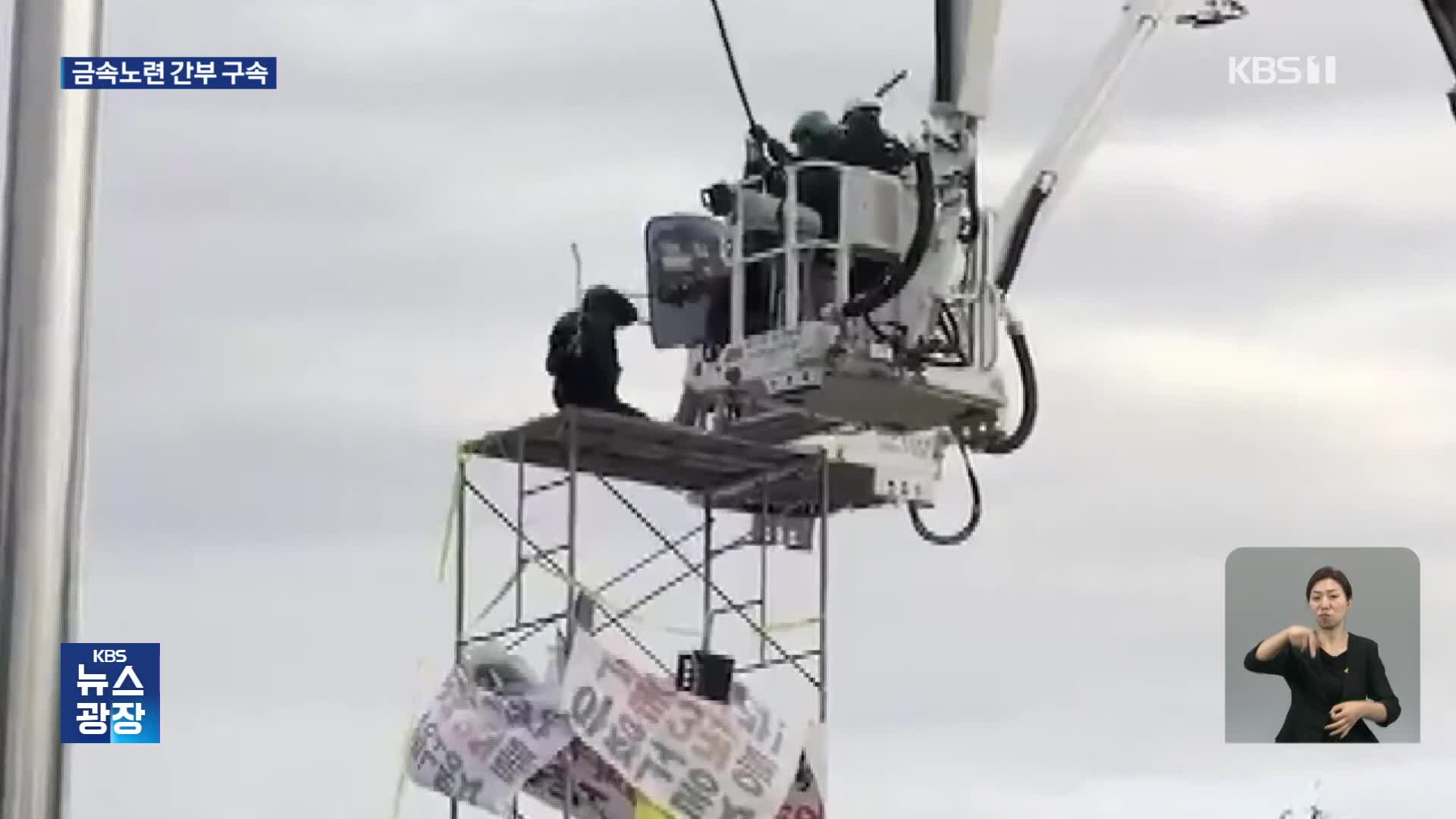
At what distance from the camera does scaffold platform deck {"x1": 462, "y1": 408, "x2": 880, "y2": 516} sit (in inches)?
496

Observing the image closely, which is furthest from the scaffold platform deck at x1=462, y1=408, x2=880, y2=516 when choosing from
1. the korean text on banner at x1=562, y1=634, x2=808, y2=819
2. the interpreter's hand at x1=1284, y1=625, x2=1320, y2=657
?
the interpreter's hand at x1=1284, y1=625, x2=1320, y2=657

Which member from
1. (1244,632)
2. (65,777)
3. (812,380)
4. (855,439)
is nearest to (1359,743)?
(1244,632)

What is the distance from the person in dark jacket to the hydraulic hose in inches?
59.7

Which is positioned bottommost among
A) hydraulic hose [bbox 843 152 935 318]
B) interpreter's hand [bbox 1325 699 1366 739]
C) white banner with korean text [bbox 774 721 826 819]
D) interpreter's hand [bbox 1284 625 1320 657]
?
white banner with korean text [bbox 774 721 826 819]

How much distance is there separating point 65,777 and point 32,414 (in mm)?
1065

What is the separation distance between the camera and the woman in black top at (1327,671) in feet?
34.5

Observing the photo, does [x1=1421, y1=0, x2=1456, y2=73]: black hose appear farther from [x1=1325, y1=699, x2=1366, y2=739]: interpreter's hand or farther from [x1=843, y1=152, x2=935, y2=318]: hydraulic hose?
[x1=1325, y1=699, x2=1366, y2=739]: interpreter's hand

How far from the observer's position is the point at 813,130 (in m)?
12.5

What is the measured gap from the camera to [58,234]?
19.5 ft

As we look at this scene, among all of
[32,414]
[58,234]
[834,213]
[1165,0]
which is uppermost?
[1165,0]

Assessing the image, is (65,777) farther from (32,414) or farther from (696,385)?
(696,385)

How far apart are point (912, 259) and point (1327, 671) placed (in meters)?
3.20

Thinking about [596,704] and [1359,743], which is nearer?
[1359,743]

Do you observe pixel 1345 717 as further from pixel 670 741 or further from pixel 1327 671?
pixel 670 741
